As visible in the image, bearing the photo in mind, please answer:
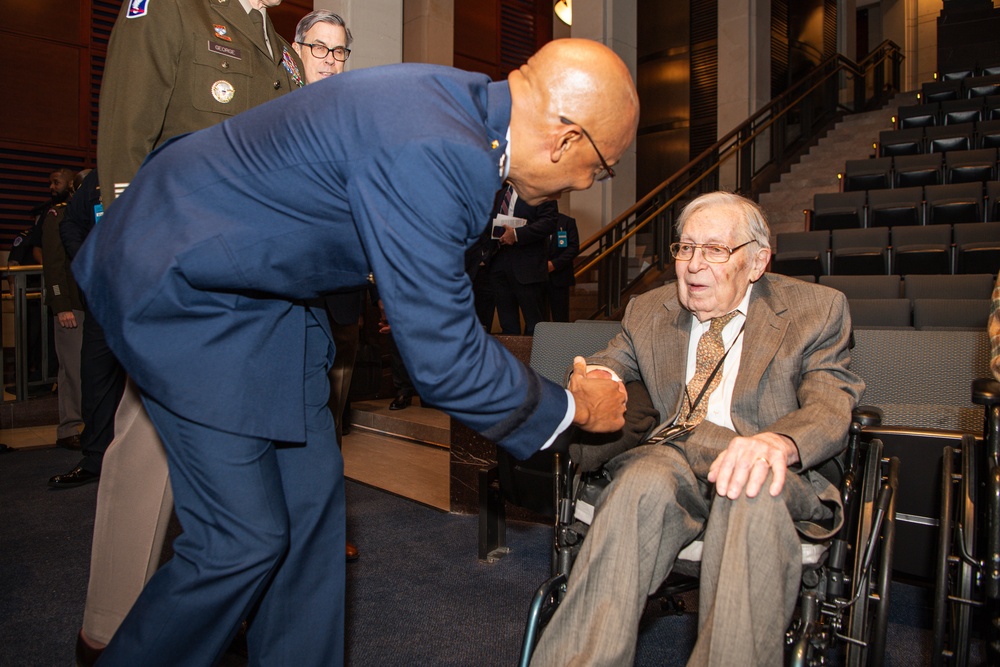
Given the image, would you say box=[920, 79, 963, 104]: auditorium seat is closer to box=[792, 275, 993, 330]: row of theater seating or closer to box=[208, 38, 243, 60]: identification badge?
box=[792, 275, 993, 330]: row of theater seating

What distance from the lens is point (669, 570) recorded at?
58.4 inches

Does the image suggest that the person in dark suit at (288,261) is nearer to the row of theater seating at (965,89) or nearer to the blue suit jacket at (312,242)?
the blue suit jacket at (312,242)

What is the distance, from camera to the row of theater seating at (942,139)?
6.98 metres

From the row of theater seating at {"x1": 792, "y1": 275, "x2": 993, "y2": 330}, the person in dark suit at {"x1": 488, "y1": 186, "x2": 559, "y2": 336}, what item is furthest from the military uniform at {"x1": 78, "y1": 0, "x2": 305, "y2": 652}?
the person in dark suit at {"x1": 488, "y1": 186, "x2": 559, "y2": 336}

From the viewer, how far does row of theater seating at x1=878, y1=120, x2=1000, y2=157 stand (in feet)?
22.9

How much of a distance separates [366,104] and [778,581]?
3.64 feet

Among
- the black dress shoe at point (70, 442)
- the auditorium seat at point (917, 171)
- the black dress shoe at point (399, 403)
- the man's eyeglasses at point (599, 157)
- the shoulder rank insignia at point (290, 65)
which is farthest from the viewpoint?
the auditorium seat at point (917, 171)

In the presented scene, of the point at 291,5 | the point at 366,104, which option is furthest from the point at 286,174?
the point at 291,5

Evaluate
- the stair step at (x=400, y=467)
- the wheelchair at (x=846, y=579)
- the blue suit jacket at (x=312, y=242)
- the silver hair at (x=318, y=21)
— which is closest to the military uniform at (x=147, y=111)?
the silver hair at (x=318, y=21)

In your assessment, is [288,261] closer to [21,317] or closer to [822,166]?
[21,317]

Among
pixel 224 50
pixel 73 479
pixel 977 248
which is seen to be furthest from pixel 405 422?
pixel 977 248

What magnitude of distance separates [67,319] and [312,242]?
4.10m

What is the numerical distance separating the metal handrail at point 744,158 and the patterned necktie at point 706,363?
3711 millimetres

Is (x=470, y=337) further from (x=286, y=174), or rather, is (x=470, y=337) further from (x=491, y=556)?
(x=491, y=556)
